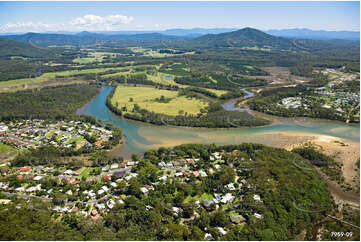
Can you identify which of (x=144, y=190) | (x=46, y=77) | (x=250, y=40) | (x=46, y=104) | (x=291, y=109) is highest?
(x=250, y=40)

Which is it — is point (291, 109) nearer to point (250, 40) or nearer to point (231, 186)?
point (231, 186)

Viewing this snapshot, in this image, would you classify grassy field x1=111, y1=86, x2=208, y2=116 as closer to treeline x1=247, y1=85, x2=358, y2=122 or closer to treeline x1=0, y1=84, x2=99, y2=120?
treeline x1=0, y1=84, x2=99, y2=120

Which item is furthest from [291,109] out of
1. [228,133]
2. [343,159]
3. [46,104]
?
[46,104]

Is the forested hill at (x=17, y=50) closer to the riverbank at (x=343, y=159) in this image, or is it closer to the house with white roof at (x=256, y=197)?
the riverbank at (x=343, y=159)

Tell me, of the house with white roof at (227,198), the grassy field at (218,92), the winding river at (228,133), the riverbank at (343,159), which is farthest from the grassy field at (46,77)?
the riverbank at (343,159)

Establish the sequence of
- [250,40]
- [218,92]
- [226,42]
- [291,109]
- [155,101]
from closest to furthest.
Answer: [291,109] → [155,101] → [218,92] → [250,40] → [226,42]
